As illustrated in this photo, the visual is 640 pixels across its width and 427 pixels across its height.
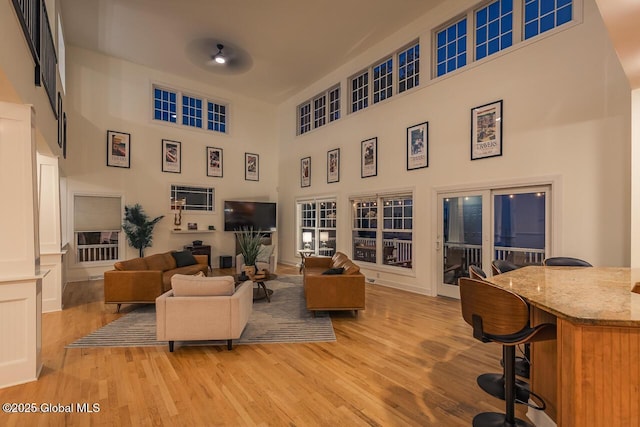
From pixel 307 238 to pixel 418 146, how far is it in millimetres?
4311

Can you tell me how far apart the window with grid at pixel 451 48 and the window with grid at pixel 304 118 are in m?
4.51

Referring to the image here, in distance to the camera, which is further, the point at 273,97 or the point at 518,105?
the point at 273,97

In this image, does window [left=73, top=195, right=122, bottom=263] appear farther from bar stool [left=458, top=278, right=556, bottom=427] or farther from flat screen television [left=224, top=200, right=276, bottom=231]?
bar stool [left=458, top=278, right=556, bottom=427]

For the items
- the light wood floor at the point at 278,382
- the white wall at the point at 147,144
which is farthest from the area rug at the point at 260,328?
the white wall at the point at 147,144

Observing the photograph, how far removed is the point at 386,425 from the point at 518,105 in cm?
491

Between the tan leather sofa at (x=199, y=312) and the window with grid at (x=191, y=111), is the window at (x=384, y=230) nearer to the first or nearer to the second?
the tan leather sofa at (x=199, y=312)

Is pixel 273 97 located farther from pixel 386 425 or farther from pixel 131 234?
pixel 386 425

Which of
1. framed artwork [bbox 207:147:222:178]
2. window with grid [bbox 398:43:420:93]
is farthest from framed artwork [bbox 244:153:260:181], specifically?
window with grid [bbox 398:43:420:93]

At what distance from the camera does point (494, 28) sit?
5.22m

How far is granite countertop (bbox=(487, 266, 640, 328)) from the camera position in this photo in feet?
4.62

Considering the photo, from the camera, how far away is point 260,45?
714cm

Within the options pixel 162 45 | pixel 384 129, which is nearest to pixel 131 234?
pixel 162 45

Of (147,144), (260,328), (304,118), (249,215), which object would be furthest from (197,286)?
(304,118)

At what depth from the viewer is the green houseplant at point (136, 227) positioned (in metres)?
7.86
